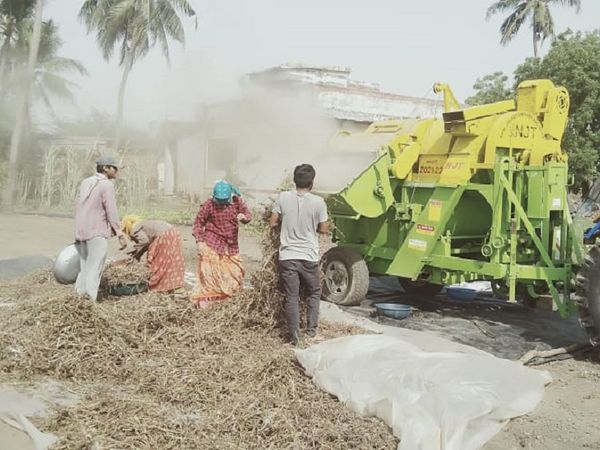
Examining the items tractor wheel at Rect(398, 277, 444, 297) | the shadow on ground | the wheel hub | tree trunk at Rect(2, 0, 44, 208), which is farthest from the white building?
tree trunk at Rect(2, 0, 44, 208)

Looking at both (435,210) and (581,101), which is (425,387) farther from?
(581,101)

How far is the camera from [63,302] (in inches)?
213

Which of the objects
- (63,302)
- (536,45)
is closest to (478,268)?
(63,302)

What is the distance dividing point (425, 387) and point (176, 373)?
5.92 feet

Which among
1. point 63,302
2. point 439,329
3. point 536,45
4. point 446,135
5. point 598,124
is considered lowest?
point 439,329

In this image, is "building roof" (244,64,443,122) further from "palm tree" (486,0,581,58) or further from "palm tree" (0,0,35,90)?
"palm tree" (0,0,35,90)

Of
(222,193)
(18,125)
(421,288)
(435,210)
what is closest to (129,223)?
(222,193)

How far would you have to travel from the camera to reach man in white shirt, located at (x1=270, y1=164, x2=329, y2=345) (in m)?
5.64

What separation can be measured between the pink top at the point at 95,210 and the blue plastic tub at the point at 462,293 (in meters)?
4.57

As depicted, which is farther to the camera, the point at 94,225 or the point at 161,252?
the point at 161,252

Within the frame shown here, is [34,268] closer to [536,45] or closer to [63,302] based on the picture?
[63,302]

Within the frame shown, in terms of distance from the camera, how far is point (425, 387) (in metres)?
4.19

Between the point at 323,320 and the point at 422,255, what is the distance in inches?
→ 62.4

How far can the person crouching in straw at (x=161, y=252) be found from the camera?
7.25 meters
